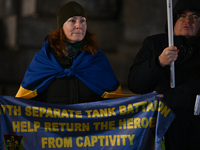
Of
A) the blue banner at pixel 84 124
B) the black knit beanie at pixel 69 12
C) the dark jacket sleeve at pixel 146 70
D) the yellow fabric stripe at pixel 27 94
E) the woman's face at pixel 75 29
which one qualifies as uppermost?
the black knit beanie at pixel 69 12

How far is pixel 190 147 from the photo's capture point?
2.33 metres

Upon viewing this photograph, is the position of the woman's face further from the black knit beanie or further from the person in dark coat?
the person in dark coat

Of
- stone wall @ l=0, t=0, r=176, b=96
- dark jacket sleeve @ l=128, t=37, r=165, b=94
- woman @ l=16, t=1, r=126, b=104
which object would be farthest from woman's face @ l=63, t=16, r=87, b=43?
stone wall @ l=0, t=0, r=176, b=96

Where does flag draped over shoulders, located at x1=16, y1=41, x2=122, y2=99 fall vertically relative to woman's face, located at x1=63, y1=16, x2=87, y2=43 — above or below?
below

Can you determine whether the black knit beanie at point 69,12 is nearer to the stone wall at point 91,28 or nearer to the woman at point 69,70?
the woman at point 69,70

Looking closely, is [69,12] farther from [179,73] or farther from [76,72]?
[179,73]

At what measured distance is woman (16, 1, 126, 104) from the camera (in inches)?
97.3

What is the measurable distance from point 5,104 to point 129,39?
270 centimetres

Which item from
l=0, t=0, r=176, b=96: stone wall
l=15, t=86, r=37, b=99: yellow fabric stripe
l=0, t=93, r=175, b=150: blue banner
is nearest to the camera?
l=0, t=93, r=175, b=150: blue banner

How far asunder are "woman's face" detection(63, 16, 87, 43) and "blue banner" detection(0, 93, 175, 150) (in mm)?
534

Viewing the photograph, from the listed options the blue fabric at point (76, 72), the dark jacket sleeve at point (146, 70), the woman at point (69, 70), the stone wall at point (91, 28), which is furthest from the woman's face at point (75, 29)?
the stone wall at point (91, 28)

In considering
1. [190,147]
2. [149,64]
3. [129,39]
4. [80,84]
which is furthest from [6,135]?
[129,39]

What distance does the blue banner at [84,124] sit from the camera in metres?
2.27

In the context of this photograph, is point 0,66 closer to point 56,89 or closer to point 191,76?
point 56,89
